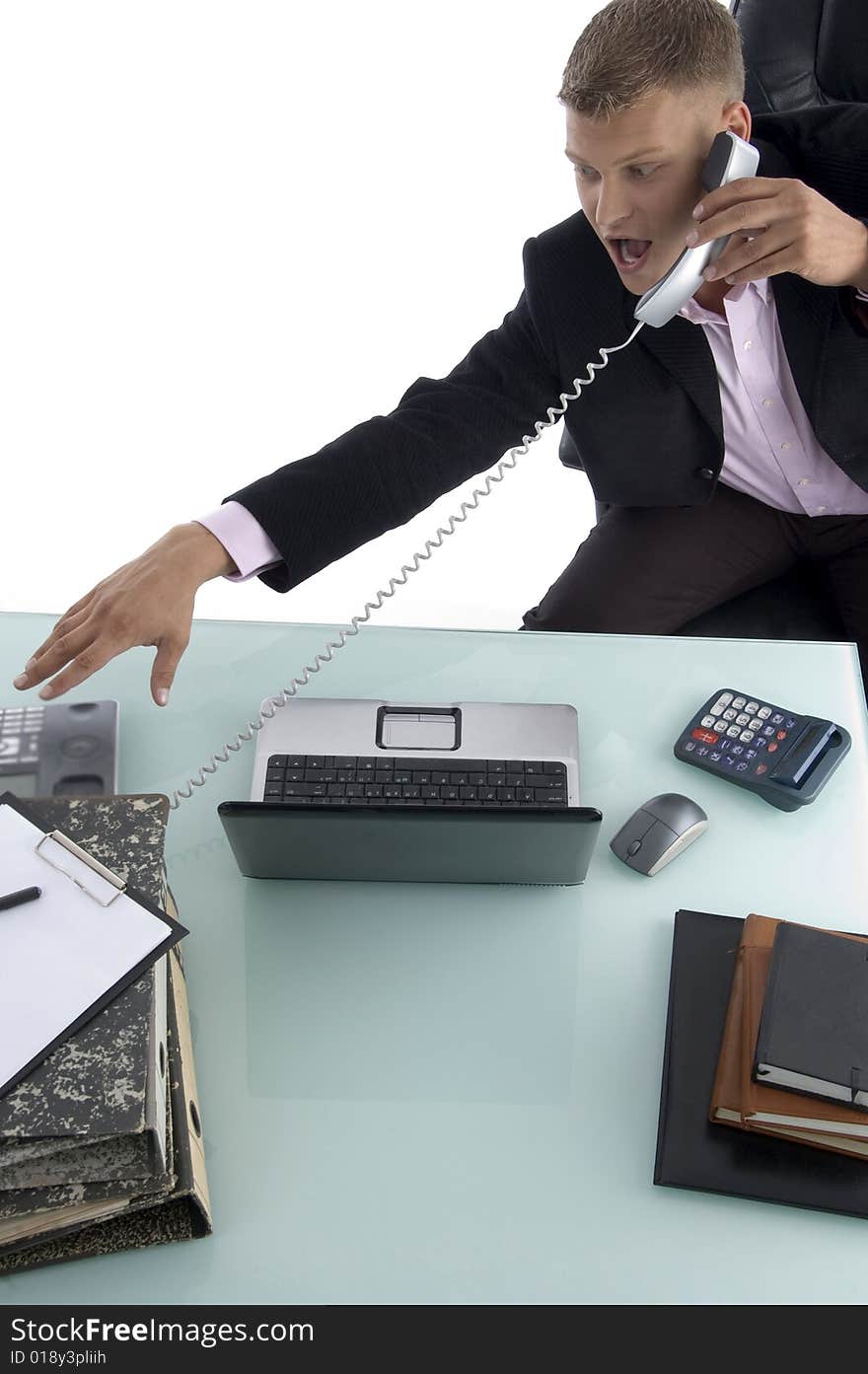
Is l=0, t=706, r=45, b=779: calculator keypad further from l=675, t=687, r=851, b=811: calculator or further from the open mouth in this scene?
the open mouth

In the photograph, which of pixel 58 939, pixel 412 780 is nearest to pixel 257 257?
pixel 412 780

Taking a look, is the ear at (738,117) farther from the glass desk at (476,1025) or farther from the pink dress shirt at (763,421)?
the glass desk at (476,1025)

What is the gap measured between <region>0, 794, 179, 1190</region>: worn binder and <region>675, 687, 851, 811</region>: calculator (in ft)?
1.94

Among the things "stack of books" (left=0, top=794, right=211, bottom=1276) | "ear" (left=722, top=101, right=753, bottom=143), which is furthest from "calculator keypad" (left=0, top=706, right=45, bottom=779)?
"ear" (left=722, top=101, right=753, bottom=143)

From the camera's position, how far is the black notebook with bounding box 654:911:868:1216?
0.92 metres

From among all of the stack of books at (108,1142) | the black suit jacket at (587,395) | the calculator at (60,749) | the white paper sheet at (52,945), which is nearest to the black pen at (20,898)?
the white paper sheet at (52,945)

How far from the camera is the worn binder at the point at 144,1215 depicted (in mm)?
838

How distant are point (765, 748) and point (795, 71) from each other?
95 centimetres

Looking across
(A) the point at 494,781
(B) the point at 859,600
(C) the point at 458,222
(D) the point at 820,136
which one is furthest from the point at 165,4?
(A) the point at 494,781

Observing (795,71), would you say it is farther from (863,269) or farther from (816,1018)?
(816,1018)

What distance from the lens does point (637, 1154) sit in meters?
0.95

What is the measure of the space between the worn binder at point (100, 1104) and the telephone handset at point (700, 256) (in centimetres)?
87
